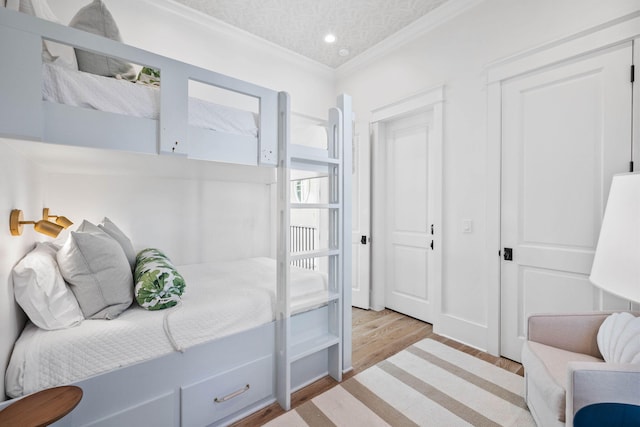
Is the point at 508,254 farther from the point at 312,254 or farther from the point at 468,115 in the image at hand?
the point at 312,254

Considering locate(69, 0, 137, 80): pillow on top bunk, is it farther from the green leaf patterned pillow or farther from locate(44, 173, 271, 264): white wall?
locate(44, 173, 271, 264): white wall

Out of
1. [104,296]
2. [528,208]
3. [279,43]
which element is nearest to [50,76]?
[104,296]

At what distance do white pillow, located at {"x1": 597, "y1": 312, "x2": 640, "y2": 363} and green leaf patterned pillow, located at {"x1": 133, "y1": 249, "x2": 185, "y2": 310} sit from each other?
6.64 feet

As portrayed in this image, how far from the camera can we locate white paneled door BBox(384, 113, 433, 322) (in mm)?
2893

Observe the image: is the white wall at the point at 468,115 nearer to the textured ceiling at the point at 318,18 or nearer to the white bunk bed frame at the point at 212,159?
the textured ceiling at the point at 318,18

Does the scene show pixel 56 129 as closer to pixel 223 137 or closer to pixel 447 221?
pixel 223 137

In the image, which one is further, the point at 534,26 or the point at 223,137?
A: the point at 534,26

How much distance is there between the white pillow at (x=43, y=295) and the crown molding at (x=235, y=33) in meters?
2.35

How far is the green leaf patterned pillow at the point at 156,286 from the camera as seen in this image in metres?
1.38

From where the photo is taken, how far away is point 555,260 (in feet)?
6.43

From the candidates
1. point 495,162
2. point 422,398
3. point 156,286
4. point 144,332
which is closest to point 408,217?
point 495,162

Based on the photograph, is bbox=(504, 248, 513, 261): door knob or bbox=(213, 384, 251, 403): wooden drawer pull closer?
bbox=(213, 384, 251, 403): wooden drawer pull

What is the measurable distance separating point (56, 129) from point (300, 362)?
1680mm

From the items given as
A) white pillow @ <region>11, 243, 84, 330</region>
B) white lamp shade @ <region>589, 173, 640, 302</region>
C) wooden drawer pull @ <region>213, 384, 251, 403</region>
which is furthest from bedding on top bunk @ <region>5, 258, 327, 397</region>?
white lamp shade @ <region>589, 173, 640, 302</region>
